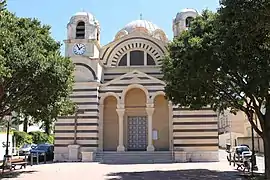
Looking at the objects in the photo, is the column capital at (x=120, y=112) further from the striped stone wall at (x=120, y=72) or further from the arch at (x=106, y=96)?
the striped stone wall at (x=120, y=72)

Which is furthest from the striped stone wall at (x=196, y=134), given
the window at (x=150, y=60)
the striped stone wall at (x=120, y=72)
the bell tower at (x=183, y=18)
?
the bell tower at (x=183, y=18)

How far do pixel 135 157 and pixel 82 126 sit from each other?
4.98 m

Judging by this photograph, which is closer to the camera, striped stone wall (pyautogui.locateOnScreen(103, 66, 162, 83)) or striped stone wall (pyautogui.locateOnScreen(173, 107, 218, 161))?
striped stone wall (pyautogui.locateOnScreen(173, 107, 218, 161))

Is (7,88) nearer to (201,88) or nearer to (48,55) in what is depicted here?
(48,55)

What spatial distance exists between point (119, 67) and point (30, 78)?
17.5 metres

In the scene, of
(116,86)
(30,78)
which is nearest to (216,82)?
(30,78)

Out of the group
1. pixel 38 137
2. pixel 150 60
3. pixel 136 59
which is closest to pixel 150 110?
pixel 150 60

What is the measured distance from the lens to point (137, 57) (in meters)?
34.4

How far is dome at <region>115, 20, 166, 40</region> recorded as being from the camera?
127 ft

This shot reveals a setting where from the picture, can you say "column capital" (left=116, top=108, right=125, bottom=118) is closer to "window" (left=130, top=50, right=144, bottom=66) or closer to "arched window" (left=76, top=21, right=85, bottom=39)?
"window" (left=130, top=50, right=144, bottom=66)

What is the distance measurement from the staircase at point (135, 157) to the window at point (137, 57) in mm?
9632

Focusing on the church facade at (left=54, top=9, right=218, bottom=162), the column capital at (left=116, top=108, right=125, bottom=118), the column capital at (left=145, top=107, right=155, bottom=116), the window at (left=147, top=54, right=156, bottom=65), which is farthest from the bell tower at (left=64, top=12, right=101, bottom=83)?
the column capital at (left=145, top=107, right=155, bottom=116)

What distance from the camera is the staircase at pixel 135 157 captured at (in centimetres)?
2672

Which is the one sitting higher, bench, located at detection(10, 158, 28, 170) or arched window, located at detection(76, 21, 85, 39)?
arched window, located at detection(76, 21, 85, 39)
